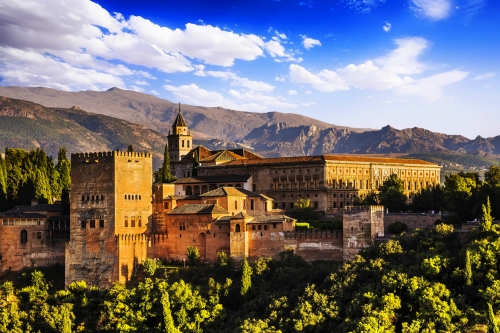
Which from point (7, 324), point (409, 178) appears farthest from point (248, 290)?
point (409, 178)

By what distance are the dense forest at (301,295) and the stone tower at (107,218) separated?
64.8 inches

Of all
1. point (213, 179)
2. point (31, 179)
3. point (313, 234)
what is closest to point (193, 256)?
point (313, 234)

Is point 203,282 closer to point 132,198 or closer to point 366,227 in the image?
point 132,198

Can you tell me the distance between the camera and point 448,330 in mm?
47656

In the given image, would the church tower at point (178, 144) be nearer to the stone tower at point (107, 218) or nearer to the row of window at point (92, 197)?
the stone tower at point (107, 218)

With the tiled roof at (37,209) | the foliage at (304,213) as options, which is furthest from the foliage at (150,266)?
the foliage at (304,213)

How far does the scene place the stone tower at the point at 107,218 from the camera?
6275 centimetres

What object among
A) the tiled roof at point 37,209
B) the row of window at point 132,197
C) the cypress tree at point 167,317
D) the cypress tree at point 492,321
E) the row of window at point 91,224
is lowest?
the cypress tree at point 167,317

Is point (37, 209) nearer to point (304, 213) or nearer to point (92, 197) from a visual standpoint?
point (92, 197)

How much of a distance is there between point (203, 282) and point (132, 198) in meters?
9.60

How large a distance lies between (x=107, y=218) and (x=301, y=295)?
1816cm

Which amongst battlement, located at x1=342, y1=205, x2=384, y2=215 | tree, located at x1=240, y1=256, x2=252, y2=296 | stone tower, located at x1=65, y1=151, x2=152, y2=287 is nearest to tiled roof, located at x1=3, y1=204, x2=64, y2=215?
stone tower, located at x1=65, y1=151, x2=152, y2=287

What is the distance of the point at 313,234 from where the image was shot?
200 ft

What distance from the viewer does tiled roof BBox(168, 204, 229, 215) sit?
2555 inches
